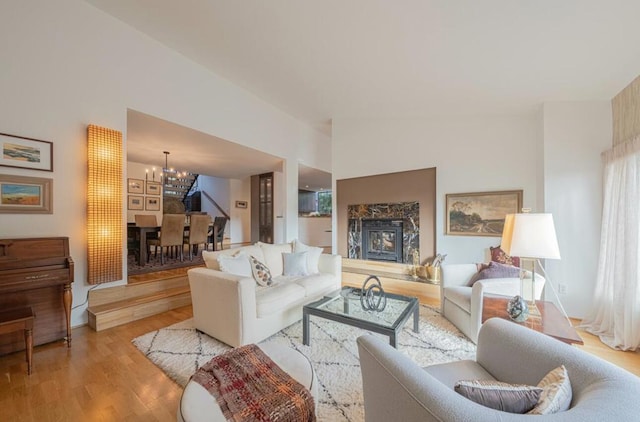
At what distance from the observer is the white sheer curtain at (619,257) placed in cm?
227

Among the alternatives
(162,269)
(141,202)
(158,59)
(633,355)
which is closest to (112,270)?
(162,269)

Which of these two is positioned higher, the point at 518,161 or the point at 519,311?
the point at 518,161

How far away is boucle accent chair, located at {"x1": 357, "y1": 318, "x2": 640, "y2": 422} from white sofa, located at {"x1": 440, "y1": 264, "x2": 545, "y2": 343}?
3.35ft

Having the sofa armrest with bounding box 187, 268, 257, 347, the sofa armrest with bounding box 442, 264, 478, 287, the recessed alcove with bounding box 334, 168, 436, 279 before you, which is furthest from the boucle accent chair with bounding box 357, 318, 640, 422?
the recessed alcove with bounding box 334, 168, 436, 279

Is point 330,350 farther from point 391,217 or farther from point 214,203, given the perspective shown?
point 214,203

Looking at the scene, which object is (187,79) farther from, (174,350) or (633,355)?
(633,355)

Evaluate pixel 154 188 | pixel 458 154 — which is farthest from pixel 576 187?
pixel 154 188

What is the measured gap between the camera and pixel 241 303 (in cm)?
211

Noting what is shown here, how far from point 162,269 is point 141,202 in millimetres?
3272

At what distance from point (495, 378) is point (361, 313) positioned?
1.14 meters

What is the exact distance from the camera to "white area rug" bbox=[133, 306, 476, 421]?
1.65 meters

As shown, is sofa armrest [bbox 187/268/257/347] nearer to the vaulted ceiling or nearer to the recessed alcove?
the vaulted ceiling

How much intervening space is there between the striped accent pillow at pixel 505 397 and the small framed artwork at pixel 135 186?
7.44 meters

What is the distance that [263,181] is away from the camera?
23.4ft
